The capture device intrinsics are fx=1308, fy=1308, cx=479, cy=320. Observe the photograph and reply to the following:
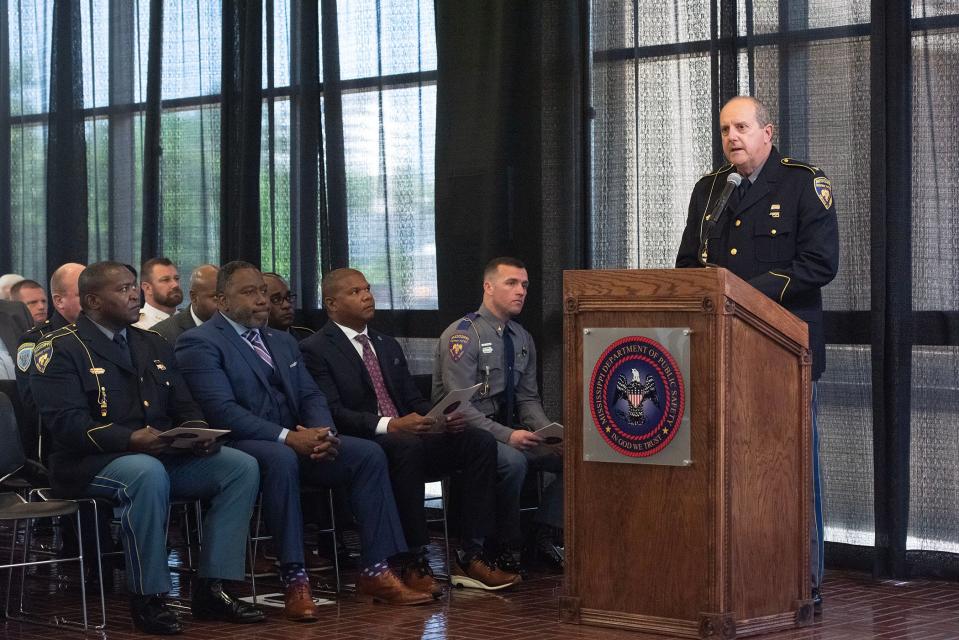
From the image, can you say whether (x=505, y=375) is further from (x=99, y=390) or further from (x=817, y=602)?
(x=99, y=390)

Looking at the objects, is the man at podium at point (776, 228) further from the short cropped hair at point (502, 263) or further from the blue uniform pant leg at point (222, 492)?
the blue uniform pant leg at point (222, 492)

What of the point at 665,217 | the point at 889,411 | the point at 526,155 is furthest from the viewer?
the point at 526,155

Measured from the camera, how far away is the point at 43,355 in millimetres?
4613

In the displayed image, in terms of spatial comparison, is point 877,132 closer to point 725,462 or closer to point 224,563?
point 725,462

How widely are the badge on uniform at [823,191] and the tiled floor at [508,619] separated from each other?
4.77 ft

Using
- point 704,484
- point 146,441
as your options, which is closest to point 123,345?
point 146,441

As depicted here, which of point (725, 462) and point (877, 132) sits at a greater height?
point (877, 132)

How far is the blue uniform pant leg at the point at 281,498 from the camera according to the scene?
4.76 m

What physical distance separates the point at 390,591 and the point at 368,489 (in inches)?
15.4

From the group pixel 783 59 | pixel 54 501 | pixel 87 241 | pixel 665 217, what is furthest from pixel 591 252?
pixel 87 241

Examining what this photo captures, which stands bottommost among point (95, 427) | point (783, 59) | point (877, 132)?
point (95, 427)

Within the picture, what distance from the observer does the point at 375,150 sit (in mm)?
7043

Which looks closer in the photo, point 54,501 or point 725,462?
point 725,462

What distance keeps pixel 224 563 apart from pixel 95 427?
2.16 feet
